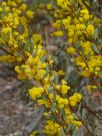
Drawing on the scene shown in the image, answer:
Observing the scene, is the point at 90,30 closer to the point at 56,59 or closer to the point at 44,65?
the point at 44,65

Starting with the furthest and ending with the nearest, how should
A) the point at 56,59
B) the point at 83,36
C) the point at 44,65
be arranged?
the point at 56,59, the point at 83,36, the point at 44,65

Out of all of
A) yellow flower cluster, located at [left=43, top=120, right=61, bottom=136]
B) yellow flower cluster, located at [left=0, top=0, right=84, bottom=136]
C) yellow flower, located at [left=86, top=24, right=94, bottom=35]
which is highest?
yellow flower, located at [left=86, top=24, right=94, bottom=35]

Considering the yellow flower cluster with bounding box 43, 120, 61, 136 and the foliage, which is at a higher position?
the foliage

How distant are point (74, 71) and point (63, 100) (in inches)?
63.2

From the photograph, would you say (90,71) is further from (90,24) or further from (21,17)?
(21,17)

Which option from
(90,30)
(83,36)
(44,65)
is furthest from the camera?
(83,36)

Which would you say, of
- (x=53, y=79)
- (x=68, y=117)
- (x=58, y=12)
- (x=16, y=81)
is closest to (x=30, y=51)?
(x=53, y=79)

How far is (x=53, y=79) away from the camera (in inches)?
120

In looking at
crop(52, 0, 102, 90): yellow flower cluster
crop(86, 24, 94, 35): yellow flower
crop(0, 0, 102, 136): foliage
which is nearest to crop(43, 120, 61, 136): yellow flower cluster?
crop(0, 0, 102, 136): foliage

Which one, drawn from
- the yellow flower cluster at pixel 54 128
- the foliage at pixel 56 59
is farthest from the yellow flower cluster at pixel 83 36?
the yellow flower cluster at pixel 54 128

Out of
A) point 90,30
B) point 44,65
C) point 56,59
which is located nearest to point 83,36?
point 90,30

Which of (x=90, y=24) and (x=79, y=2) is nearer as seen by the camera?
(x=90, y=24)

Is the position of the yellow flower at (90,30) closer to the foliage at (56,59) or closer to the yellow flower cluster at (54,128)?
the foliage at (56,59)

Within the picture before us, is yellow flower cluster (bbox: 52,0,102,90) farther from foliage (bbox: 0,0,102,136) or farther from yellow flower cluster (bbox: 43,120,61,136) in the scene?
yellow flower cluster (bbox: 43,120,61,136)
